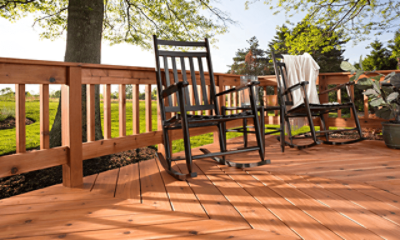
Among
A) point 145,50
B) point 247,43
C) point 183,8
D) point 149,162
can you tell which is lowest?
point 149,162

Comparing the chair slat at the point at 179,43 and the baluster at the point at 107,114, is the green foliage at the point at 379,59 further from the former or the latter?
the baluster at the point at 107,114

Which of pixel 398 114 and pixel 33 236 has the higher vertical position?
pixel 398 114

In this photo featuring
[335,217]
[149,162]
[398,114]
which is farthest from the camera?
[398,114]

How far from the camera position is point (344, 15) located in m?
5.77

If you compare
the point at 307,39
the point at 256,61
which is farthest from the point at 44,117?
the point at 256,61

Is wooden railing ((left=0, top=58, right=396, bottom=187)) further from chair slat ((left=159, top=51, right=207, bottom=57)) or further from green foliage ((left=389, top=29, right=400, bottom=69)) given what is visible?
green foliage ((left=389, top=29, right=400, bottom=69))

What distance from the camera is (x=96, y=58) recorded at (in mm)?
3078

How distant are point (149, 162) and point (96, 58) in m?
1.61

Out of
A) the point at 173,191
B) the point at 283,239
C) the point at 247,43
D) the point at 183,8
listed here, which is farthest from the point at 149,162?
the point at 247,43

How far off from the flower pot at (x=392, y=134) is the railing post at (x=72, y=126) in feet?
9.88

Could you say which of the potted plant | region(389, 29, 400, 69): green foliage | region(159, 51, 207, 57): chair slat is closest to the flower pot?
the potted plant

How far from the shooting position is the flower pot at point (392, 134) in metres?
2.59

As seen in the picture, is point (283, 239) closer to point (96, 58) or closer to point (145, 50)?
point (96, 58)

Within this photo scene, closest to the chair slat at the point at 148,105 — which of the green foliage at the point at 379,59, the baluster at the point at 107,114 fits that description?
the baluster at the point at 107,114
